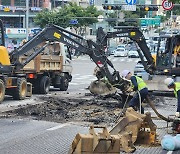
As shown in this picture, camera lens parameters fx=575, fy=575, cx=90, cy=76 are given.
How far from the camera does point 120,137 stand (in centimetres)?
1208

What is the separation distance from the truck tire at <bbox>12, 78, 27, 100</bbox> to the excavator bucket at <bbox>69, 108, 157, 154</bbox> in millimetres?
10883

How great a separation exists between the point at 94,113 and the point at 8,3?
73098 millimetres

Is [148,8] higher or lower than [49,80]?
higher

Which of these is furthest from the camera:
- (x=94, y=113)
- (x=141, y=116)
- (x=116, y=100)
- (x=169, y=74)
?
(x=169, y=74)

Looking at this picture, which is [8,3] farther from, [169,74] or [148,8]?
[169,74]

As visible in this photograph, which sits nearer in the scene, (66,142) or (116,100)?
(66,142)

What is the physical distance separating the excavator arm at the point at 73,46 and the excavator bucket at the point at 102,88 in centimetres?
130

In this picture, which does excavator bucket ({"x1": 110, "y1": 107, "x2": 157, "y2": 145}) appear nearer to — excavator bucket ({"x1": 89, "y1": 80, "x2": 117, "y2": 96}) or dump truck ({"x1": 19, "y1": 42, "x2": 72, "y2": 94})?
excavator bucket ({"x1": 89, "y1": 80, "x2": 117, "y2": 96})

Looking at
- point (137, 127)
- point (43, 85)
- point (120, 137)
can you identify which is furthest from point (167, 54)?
point (120, 137)

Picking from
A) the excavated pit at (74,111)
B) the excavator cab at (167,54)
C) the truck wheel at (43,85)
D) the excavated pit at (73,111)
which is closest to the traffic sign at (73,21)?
the truck wheel at (43,85)

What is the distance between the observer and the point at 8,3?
89.6m

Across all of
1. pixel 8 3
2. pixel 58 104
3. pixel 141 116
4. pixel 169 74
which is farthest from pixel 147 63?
pixel 8 3

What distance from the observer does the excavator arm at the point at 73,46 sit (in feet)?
76.5

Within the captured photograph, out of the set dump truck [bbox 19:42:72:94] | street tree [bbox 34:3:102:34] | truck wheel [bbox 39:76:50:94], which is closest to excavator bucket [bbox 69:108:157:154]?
dump truck [bbox 19:42:72:94]
